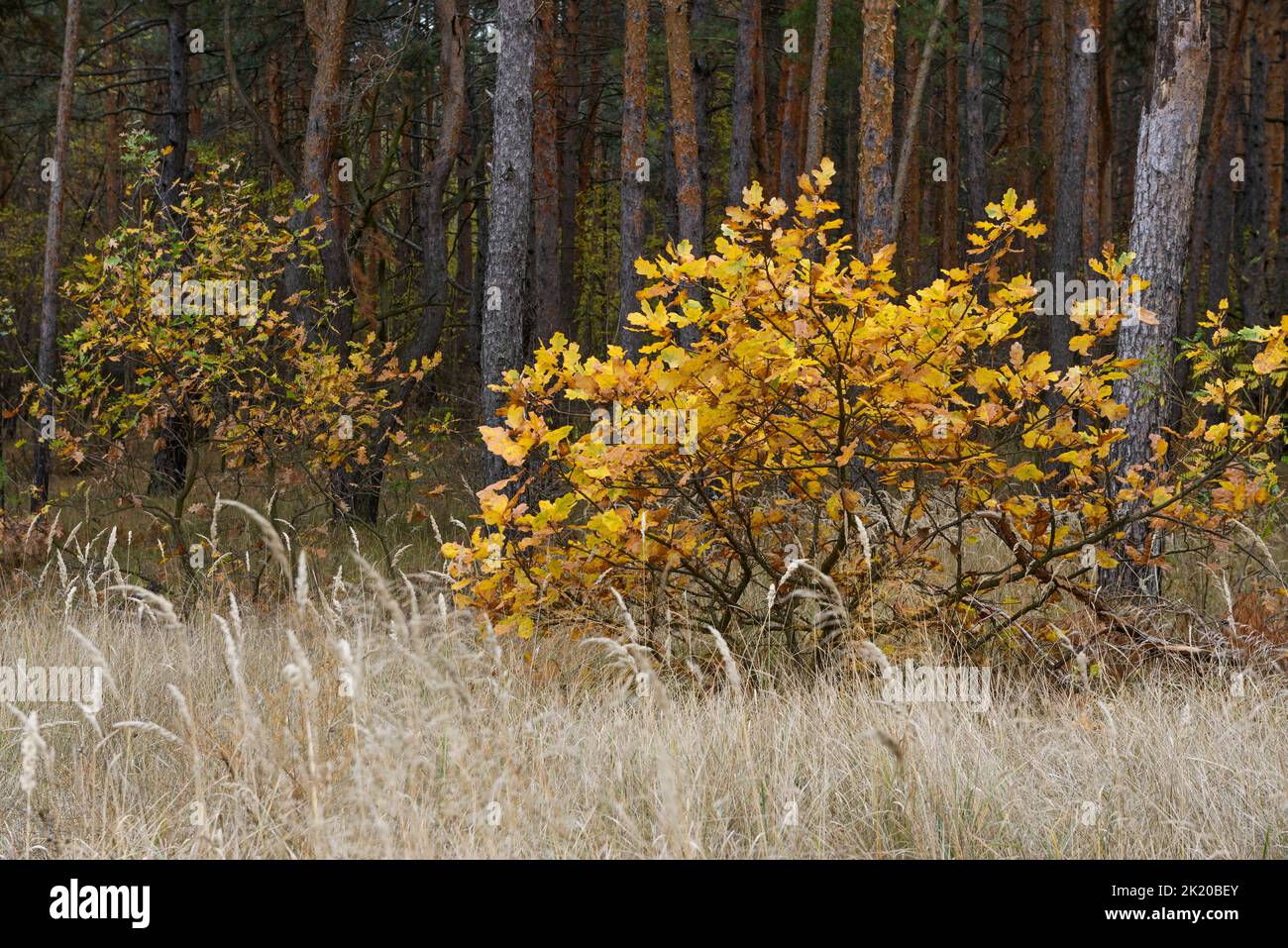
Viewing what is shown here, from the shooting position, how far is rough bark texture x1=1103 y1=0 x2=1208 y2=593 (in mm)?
5891

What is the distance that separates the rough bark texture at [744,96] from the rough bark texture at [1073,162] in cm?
363

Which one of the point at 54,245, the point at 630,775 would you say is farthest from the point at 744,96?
the point at 630,775

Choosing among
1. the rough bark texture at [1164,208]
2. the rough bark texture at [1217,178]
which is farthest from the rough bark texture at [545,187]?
the rough bark texture at [1217,178]

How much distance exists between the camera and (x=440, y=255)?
11172 mm

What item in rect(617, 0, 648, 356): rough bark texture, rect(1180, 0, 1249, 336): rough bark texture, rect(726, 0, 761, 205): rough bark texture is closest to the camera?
rect(617, 0, 648, 356): rough bark texture

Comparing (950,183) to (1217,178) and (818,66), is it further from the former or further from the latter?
(818,66)

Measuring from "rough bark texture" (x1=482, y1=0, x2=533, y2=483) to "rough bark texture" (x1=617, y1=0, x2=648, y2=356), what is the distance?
488 cm

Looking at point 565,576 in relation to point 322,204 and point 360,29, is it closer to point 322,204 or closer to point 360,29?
point 322,204

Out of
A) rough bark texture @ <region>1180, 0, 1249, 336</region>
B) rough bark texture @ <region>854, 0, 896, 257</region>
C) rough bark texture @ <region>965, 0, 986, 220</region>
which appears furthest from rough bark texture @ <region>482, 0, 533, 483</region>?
rough bark texture @ <region>965, 0, 986, 220</region>

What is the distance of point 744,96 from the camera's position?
530 inches

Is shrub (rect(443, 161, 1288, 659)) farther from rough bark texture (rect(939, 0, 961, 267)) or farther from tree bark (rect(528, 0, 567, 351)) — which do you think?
rough bark texture (rect(939, 0, 961, 267))

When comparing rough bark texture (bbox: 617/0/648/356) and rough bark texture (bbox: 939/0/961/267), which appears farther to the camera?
rough bark texture (bbox: 939/0/961/267)

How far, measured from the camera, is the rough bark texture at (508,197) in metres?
6.73

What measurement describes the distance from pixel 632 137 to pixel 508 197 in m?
5.62
